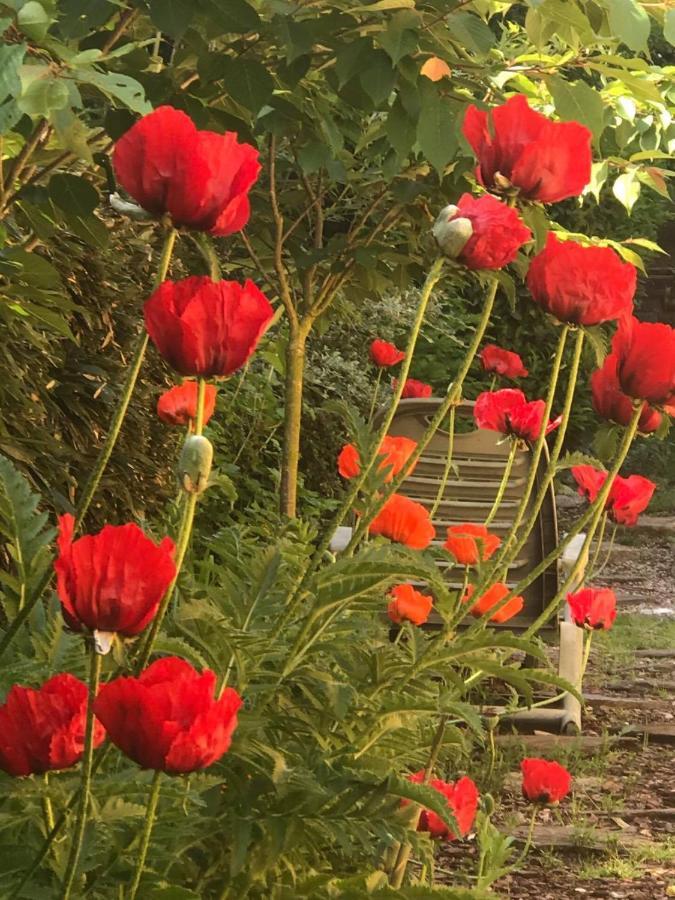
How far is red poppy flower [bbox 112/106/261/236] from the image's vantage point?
109 cm

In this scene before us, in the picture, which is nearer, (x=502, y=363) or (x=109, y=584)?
(x=109, y=584)

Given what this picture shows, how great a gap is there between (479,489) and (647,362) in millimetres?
3503

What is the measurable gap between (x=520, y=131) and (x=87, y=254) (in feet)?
7.16

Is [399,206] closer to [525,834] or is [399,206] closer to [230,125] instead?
[230,125]

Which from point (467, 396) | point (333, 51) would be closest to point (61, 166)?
point (333, 51)

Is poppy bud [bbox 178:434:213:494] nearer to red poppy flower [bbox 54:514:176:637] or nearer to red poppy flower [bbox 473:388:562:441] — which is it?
red poppy flower [bbox 54:514:176:637]

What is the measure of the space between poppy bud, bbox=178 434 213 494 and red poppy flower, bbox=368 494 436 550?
814 millimetres

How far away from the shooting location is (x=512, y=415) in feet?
6.88

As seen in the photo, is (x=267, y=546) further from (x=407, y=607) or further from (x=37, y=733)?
(x=37, y=733)

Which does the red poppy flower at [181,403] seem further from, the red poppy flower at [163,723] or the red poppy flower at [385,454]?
the red poppy flower at [163,723]

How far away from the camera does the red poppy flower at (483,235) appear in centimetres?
132

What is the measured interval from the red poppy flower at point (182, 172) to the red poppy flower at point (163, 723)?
396 millimetres

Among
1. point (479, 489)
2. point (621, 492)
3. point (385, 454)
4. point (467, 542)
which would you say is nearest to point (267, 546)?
point (385, 454)

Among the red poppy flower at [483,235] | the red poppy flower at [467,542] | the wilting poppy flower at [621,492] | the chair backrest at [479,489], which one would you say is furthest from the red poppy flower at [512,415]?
the chair backrest at [479,489]
